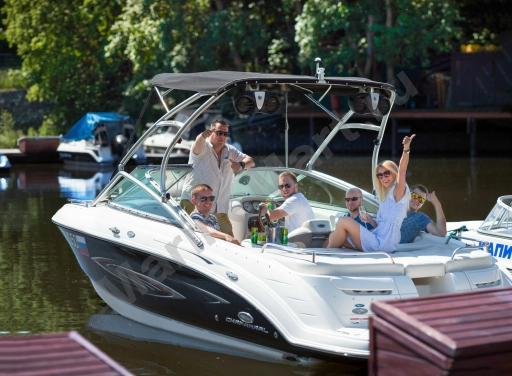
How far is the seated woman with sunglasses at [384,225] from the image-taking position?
258 inches

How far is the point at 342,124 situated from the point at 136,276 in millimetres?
2445

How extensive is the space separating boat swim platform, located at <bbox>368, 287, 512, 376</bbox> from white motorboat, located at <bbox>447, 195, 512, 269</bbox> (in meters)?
3.87

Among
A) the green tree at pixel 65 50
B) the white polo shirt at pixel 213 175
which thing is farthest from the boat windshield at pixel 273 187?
the green tree at pixel 65 50

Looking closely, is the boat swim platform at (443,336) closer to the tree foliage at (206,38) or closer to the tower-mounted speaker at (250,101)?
the tower-mounted speaker at (250,101)

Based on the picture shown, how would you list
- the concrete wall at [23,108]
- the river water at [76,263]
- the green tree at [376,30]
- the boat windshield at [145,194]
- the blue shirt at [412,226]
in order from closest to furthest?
the river water at [76,263] < the blue shirt at [412,226] < the boat windshield at [145,194] < the green tree at [376,30] < the concrete wall at [23,108]

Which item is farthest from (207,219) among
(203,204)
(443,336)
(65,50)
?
(65,50)

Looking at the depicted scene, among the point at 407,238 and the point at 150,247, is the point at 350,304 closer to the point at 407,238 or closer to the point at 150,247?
the point at 407,238

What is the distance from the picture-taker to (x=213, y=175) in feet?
25.0

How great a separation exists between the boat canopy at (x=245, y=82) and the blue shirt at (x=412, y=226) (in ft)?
3.57

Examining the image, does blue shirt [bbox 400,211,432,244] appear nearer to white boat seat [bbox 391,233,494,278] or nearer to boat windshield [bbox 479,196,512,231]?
white boat seat [bbox 391,233,494,278]

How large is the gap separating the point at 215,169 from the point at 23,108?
25.3 metres

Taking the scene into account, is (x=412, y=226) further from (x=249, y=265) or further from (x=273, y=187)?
(x=273, y=187)

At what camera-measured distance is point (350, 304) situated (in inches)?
232

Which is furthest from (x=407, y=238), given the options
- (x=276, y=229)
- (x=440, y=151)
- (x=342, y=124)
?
(x=440, y=151)
